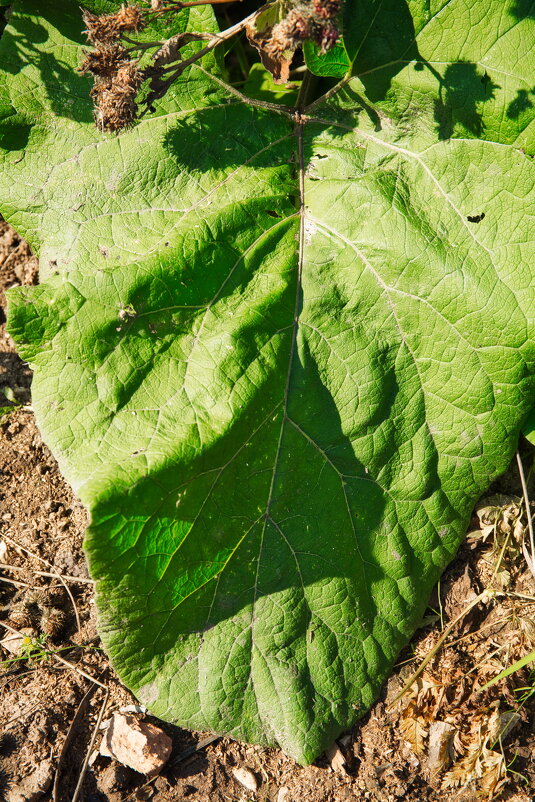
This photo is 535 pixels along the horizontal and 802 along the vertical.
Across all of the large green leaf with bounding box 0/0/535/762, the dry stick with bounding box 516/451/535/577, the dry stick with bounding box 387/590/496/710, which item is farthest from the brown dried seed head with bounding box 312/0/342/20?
the dry stick with bounding box 387/590/496/710

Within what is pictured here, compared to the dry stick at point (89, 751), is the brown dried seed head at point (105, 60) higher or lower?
higher

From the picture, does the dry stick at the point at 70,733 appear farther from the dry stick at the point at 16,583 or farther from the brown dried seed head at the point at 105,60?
the brown dried seed head at the point at 105,60

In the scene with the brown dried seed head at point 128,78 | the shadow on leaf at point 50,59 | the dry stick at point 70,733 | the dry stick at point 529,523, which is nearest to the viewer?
the brown dried seed head at point 128,78

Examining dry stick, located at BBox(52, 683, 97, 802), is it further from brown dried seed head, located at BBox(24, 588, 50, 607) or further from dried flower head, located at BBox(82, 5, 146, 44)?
dried flower head, located at BBox(82, 5, 146, 44)

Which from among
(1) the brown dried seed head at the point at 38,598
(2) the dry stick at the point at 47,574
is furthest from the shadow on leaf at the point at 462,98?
(1) the brown dried seed head at the point at 38,598

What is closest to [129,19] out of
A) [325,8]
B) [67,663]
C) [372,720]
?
[325,8]

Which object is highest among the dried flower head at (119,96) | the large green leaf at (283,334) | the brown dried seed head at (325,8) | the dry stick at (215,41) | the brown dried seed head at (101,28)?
the brown dried seed head at (325,8)
